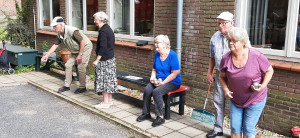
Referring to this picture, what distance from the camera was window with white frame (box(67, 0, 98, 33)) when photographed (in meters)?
8.85

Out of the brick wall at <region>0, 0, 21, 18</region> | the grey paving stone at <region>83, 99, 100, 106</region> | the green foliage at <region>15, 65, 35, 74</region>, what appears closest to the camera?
the grey paving stone at <region>83, 99, 100, 106</region>

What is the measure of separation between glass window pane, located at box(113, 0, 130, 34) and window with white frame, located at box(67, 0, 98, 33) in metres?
0.89

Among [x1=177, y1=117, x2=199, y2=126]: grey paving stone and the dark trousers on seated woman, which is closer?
the dark trousers on seated woman

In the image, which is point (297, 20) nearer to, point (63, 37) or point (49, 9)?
point (63, 37)

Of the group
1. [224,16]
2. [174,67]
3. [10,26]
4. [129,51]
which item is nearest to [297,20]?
[224,16]

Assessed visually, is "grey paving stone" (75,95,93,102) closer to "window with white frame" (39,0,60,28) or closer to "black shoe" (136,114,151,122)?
"black shoe" (136,114,151,122)

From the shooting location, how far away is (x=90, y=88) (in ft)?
23.9

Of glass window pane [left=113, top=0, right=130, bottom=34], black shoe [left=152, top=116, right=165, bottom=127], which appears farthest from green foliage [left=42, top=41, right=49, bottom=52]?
black shoe [left=152, top=116, right=165, bottom=127]

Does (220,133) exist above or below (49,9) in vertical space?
below

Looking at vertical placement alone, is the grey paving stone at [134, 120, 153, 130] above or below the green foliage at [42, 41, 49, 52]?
below

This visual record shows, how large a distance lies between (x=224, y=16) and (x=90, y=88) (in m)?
4.37

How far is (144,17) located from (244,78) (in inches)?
177

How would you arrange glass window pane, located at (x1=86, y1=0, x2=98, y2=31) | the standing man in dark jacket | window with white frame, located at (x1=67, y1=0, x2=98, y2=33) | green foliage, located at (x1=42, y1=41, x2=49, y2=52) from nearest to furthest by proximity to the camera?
the standing man in dark jacket < glass window pane, located at (x1=86, y1=0, x2=98, y2=31) < window with white frame, located at (x1=67, y1=0, x2=98, y2=33) < green foliage, located at (x1=42, y1=41, x2=49, y2=52)

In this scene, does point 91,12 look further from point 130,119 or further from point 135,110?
point 130,119
